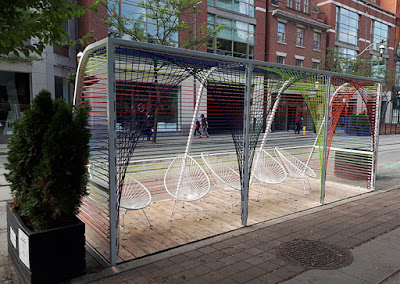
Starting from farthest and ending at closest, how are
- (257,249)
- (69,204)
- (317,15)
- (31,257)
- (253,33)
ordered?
(317,15) → (253,33) → (257,249) → (69,204) → (31,257)

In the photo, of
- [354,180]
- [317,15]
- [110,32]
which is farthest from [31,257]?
[317,15]

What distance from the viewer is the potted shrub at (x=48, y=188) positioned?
313 centimetres

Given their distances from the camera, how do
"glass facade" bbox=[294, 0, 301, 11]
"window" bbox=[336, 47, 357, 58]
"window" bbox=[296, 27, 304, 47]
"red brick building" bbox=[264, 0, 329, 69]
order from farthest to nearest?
"window" bbox=[336, 47, 357, 58] → "window" bbox=[296, 27, 304, 47] → "glass facade" bbox=[294, 0, 301, 11] → "red brick building" bbox=[264, 0, 329, 69]

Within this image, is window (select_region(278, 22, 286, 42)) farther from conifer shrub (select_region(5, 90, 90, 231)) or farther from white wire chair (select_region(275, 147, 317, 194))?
conifer shrub (select_region(5, 90, 90, 231))

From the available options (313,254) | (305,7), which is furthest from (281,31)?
(313,254)

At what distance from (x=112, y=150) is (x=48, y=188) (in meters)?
0.74

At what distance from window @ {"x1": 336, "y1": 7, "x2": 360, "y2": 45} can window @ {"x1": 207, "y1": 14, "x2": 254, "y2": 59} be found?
12.4 metres

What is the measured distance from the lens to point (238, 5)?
24.4m

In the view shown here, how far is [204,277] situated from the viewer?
11.2 feet

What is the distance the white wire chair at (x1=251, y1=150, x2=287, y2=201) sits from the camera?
654 cm

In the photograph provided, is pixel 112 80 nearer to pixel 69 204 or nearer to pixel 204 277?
pixel 69 204

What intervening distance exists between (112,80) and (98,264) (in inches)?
84.2

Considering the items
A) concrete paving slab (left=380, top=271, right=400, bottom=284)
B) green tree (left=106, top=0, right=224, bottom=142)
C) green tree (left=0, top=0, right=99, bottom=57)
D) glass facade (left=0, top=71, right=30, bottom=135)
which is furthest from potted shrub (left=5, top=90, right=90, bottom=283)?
glass facade (left=0, top=71, right=30, bottom=135)

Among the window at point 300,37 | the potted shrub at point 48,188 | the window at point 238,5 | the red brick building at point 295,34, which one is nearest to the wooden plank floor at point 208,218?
the potted shrub at point 48,188
